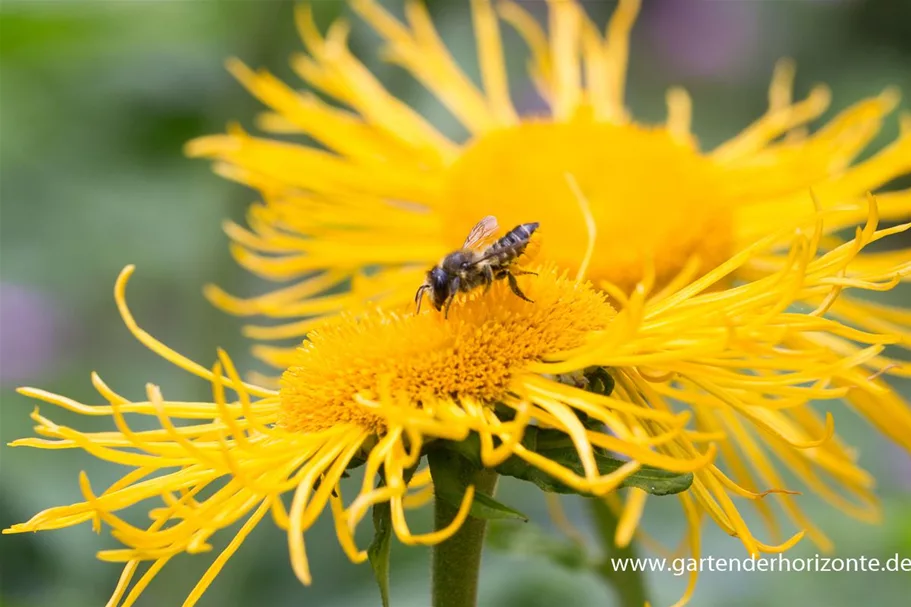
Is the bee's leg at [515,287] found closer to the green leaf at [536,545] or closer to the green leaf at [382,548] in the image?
the green leaf at [382,548]

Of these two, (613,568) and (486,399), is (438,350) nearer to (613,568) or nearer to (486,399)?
(486,399)

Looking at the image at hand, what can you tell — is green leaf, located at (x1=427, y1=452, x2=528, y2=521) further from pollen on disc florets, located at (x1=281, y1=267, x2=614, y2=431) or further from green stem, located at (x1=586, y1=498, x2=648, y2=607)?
green stem, located at (x1=586, y1=498, x2=648, y2=607)

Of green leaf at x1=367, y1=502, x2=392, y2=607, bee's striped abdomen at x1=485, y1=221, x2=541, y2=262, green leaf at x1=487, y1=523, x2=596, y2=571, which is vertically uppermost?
bee's striped abdomen at x1=485, y1=221, x2=541, y2=262

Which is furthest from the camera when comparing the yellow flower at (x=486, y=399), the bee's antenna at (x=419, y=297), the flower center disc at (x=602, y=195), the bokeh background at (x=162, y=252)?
the bokeh background at (x=162, y=252)

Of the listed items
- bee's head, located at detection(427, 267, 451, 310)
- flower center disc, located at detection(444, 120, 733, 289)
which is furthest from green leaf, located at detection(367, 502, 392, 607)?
flower center disc, located at detection(444, 120, 733, 289)

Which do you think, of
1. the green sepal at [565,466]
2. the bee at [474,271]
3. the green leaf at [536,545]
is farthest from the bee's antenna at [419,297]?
the green leaf at [536,545]

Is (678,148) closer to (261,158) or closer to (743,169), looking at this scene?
(743,169)
